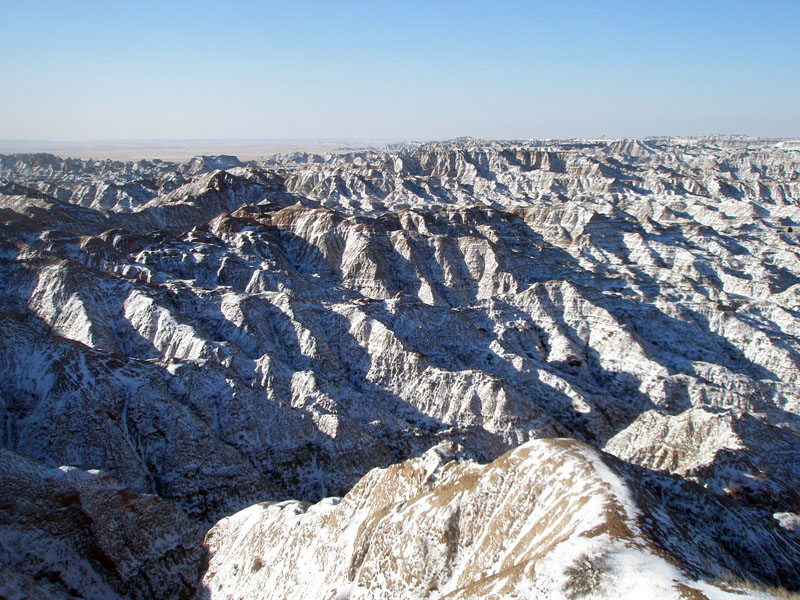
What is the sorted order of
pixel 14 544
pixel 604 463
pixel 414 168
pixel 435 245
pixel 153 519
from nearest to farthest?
pixel 604 463
pixel 14 544
pixel 153 519
pixel 435 245
pixel 414 168

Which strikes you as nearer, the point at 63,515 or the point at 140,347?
the point at 63,515

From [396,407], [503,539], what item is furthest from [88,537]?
[396,407]

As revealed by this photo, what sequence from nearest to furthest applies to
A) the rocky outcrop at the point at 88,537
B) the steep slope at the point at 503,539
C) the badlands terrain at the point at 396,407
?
the steep slope at the point at 503,539 < the badlands terrain at the point at 396,407 < the rocky outcrop at the point at 88,537

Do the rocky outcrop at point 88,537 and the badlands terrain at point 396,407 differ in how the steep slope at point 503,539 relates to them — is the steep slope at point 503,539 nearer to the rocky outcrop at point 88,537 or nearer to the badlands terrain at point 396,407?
the badlands terrain at point 396,407

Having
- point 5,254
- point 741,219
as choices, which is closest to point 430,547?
point 5,254

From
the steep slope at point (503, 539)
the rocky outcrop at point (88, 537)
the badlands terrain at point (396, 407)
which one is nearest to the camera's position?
the steep slope at point (503, 539)

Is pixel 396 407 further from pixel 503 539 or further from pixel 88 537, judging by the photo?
pixel 503 539

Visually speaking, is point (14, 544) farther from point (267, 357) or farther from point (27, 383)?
point (267, 357)

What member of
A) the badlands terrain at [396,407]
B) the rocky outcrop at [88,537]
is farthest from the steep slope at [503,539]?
the rocky outcrop at [88,537]
